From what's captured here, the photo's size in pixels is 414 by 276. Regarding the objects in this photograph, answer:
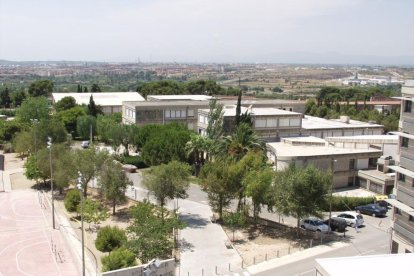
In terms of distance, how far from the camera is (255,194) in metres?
40.1

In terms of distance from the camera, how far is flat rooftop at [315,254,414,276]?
76.2 ft

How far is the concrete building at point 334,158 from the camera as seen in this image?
5389cm

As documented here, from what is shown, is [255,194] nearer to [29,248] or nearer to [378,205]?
[378,205]

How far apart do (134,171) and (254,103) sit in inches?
1226

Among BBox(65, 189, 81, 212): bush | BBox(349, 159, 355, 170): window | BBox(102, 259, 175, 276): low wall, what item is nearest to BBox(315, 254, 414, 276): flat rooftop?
BBox(102, 259, 175, 276): low wall

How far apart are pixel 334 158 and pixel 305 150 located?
4230 millimetres

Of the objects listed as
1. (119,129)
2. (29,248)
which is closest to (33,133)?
(119,129)

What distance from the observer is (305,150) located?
58.0 metres

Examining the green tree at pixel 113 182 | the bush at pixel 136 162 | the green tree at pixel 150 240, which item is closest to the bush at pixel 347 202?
the green tree at pixel 150 240

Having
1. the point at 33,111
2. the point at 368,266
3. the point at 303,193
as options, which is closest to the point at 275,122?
the point at 303,193

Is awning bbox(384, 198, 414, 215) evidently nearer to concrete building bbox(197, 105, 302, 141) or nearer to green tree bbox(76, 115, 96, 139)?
concrete building bbox(197, 105, 302, 141)

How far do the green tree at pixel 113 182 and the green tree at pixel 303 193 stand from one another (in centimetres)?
1520

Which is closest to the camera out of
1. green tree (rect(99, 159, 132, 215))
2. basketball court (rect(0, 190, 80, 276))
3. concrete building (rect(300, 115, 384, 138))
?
basketball court (rect(0, 190, 80, 276))

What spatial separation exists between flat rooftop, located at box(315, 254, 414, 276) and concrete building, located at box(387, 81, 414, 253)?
926 centimetres
